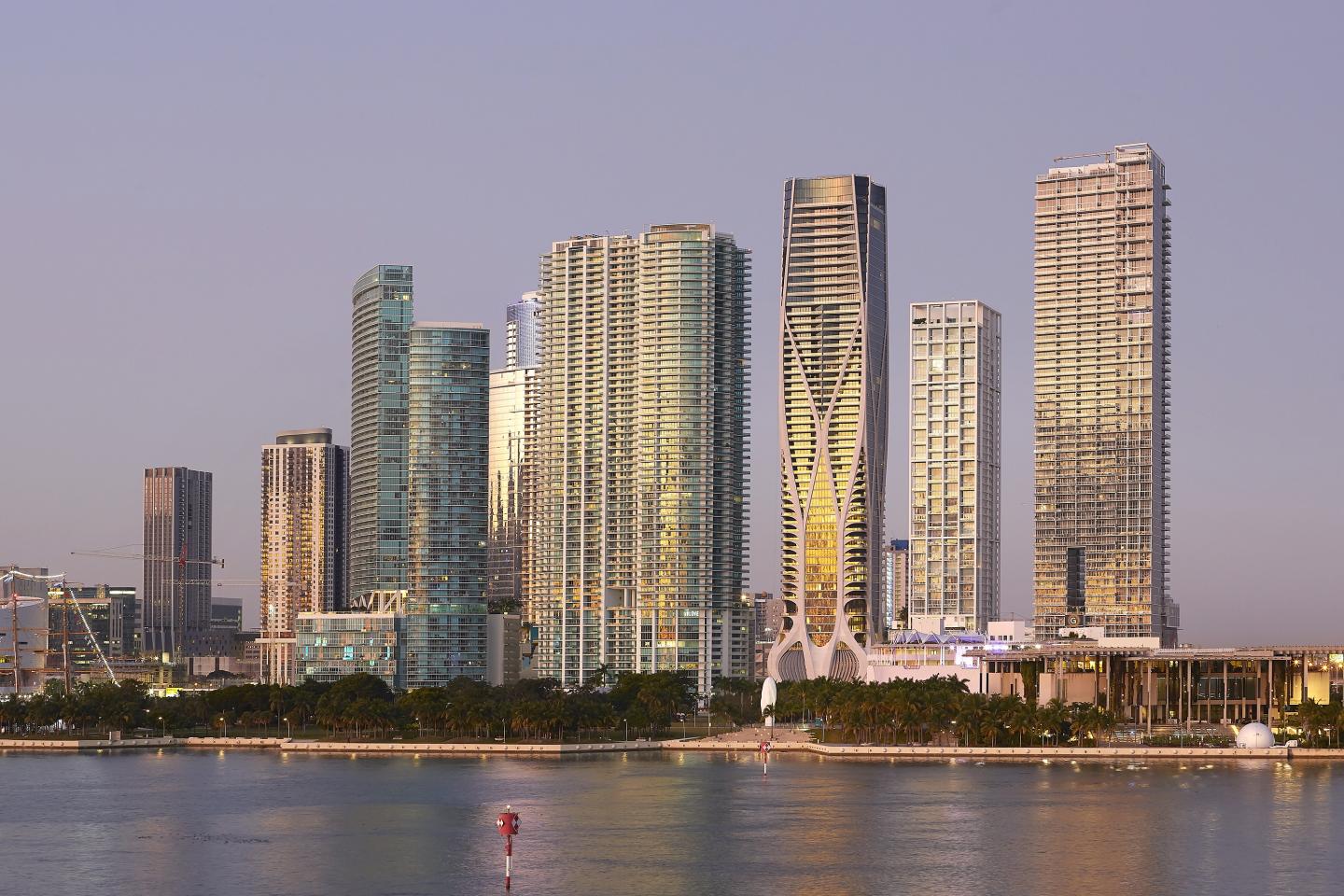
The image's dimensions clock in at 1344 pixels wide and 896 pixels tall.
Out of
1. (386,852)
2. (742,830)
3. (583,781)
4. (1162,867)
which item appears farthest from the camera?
(583,781)

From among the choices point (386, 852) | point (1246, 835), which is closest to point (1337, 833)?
point (1246, 835)

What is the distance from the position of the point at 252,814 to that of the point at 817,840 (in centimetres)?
4793

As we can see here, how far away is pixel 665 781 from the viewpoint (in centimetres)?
18212

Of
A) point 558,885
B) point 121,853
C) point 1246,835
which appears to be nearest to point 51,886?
point 121,853

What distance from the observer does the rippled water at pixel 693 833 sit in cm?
11912

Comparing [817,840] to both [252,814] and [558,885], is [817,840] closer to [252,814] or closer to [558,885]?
[558,885]

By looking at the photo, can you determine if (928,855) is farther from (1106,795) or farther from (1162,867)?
(1106,795)

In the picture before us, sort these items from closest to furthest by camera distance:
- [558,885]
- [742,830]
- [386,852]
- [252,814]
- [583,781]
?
[558,885] → [386,852] → [742,830] → [252,814] → [583,781]

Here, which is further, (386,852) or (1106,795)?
(1106,795)

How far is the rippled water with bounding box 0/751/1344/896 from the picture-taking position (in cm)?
11912

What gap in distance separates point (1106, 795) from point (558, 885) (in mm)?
66032

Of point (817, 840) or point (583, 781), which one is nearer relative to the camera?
point (817, 840)

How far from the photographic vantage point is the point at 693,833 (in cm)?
14050

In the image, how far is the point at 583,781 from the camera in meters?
182
